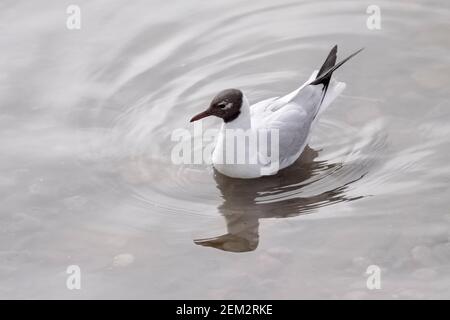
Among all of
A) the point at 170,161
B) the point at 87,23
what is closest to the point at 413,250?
the point at 170,161

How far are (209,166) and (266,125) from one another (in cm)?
66

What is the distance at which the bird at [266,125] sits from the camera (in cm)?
786

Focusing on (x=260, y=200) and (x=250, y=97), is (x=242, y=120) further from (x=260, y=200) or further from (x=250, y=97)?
(x=250, y=97)

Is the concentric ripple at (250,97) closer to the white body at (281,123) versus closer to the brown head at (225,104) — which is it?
the white body at (281,123)

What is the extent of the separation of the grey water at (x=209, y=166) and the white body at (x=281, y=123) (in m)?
0.13

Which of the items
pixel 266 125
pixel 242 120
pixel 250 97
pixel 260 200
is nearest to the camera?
pixel 260 200

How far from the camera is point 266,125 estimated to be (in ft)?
26.7

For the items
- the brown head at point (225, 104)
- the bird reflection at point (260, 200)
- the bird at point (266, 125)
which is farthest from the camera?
the bird at point (266, 125)

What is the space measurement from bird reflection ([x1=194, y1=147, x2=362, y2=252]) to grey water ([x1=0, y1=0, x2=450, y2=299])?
0.02 metres

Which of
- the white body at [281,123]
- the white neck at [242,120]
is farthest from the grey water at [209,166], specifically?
the white neck at [242,120]

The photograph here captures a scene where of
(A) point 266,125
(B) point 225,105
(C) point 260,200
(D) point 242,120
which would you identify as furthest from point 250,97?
(C) point 260,200

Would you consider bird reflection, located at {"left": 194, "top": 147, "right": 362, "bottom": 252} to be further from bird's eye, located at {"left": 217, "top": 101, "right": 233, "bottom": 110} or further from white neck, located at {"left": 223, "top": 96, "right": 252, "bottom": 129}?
bird's eye, located at {"left": 217, "top": 101, "right": 233, "bottom": 110}

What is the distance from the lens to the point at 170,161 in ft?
26.7
